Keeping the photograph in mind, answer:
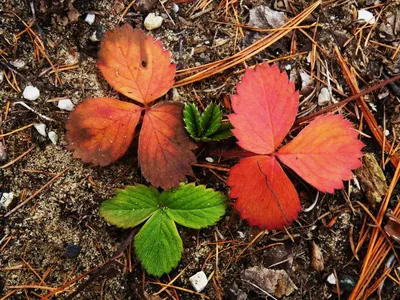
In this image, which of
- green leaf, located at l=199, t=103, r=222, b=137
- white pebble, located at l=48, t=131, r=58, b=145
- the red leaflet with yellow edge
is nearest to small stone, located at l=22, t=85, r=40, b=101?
white pebble, located at l=48, t=131, r=58, b=145

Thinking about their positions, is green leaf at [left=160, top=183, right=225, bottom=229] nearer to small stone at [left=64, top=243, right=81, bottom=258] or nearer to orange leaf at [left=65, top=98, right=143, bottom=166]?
orange leaf at [left=65, top=98, right=143, bottom=166]

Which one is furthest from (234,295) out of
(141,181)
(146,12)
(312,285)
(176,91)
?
(146,12)

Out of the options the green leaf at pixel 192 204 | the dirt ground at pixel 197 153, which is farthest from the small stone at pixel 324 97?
the green leaf at pixel 192 204

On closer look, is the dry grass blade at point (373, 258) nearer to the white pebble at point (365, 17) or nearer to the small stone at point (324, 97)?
the small stone at point (324, 97)

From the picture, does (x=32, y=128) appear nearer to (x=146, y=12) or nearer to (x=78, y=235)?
(x=78, y=235)

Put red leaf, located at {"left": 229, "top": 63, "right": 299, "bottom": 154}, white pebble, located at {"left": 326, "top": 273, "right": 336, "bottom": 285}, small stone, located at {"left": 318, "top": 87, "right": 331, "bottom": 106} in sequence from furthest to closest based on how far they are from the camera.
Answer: small stone, located at {"left": 318, "top": 87, "right": 331, "bottom": 106} → white pebble, located at {"left": 326, "top": 273, "right": 336, "bottom": 285} → red leaf, located at {"left": 229, "top": 63, "right": 299, "bottom": 154}
